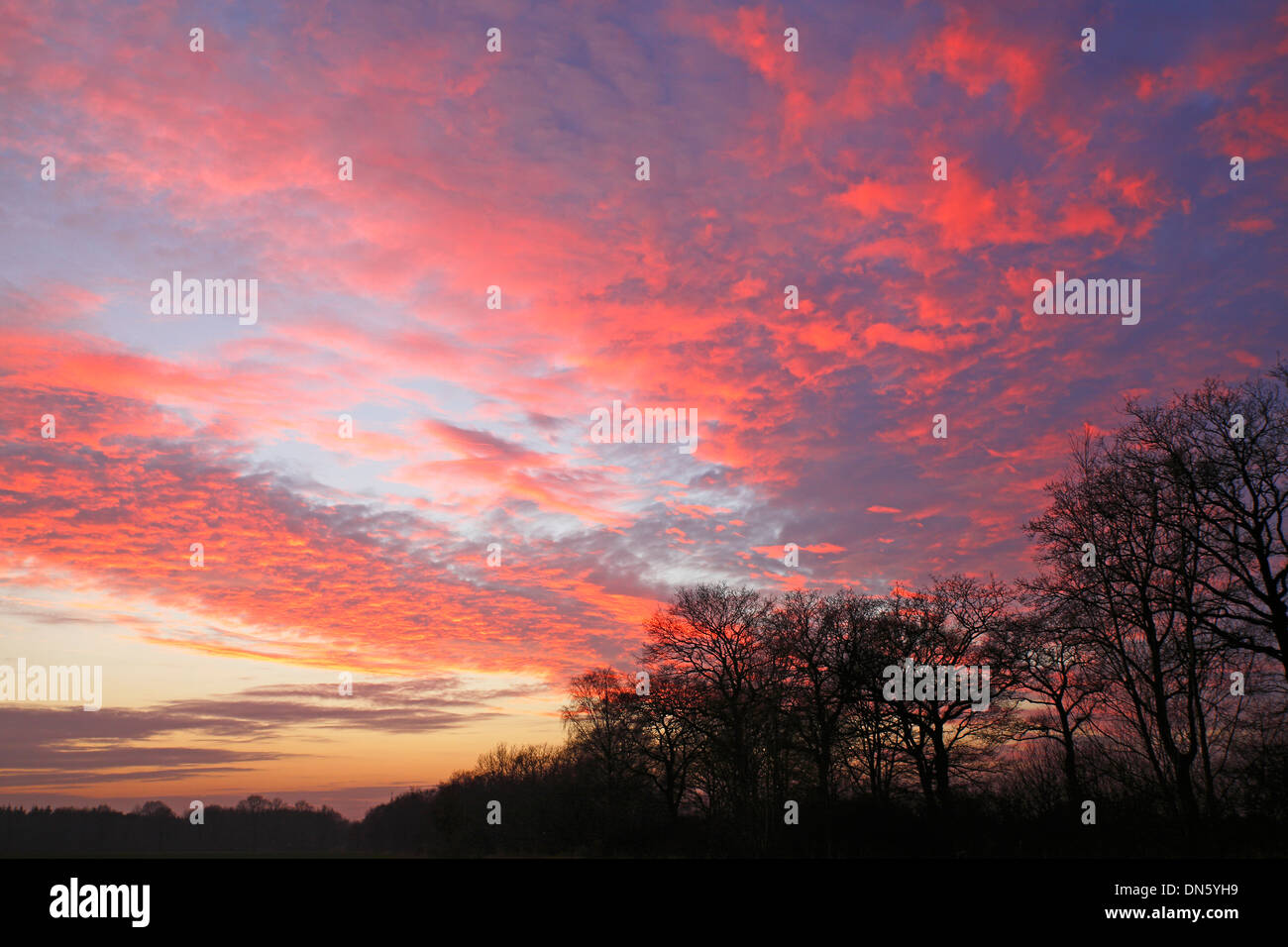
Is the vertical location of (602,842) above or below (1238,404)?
below

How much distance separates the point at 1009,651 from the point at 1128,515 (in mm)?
17936

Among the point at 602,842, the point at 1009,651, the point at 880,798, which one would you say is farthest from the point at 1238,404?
the point at 602,842

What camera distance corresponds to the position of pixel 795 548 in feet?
154

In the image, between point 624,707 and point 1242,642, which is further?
point 624,707

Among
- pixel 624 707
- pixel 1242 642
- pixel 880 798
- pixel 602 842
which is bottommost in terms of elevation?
pixel 602 842

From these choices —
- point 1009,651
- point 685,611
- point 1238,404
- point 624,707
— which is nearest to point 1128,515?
point 1238,404

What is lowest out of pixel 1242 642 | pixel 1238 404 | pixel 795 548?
pixel 1242 642
